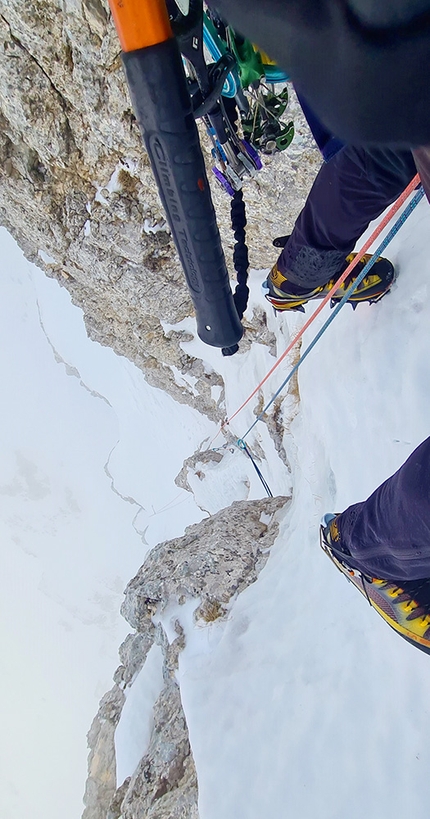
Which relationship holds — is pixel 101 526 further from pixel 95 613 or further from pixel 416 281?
pixel 416 281

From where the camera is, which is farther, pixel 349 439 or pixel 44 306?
pixel 44 306

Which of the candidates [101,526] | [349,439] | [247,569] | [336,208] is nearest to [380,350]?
[349,439]

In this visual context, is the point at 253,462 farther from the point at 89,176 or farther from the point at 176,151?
the point at 176,151

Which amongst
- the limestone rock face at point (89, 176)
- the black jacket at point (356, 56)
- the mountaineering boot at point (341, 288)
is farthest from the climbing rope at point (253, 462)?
the black jacket at point (356, 56)

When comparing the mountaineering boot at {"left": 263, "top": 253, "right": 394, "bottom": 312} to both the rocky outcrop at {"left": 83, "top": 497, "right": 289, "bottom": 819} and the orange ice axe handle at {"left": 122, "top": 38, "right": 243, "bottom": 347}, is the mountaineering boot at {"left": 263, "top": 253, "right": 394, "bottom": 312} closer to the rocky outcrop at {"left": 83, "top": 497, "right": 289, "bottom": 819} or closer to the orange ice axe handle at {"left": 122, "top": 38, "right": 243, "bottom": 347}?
the orange ice axe handle at {"left": 122, "top": 38, "right": 243, "bottom": 347}

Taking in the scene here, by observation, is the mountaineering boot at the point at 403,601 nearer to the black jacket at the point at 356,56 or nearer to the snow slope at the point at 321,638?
the snow slope at the point at 321,638

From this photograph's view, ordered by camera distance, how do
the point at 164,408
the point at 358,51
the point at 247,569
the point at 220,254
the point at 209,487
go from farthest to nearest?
the point at 164,408 → the point at 209,487 → the point at 247,569 → the point at 220,254 → the point at 358,51
